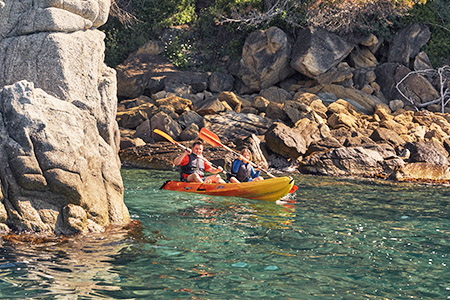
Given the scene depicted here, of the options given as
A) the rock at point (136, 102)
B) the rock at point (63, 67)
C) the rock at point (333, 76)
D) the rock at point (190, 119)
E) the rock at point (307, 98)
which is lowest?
the rock at point (190, 119)

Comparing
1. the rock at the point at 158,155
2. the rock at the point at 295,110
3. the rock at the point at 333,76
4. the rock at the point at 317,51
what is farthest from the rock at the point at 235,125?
the rock at the point at 333,76

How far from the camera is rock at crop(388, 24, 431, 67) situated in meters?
23.6

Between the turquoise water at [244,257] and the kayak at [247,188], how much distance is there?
2.31 ft

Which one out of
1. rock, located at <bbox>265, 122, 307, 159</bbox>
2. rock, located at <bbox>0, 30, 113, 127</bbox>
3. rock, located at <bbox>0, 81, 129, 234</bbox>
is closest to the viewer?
rock, located at <bbox>0, 81, 129, 234</bbox>

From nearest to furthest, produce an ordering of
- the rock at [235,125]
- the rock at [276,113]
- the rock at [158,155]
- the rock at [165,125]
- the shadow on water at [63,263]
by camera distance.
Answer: the shadow on water at [63,263] < the rock at [158,155] < the rock at [165,125] < the rock at [235,125] < the rock at [276,113]

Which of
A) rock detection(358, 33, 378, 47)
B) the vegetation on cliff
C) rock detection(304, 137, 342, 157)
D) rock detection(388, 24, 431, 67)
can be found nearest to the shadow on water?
rock detection(304, 137, 342, 157)

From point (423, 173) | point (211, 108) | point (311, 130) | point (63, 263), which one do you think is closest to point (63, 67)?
point (63, 263)

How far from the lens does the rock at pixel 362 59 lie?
78.6 ft

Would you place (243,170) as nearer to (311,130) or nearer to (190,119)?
(311,130)

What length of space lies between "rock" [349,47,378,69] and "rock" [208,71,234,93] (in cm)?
545

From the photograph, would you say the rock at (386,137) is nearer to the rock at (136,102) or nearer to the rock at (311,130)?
the rock at (311,130)

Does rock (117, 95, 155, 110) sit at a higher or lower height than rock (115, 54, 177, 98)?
lower

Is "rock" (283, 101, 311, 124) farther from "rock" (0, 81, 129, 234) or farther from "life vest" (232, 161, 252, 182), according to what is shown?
"rock" (0, 81, 129, 234)

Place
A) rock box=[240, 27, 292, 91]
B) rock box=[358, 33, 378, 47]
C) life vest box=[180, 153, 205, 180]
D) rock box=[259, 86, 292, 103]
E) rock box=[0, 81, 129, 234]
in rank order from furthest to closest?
rock box=[358, 33, 378, 47] < rock box=[240, 27, 292, 91] < rock box=[259, 86, 292, 103] < life vest box=[180, 153, 205, 180] < rock box=[0, 81, 129, 234]
